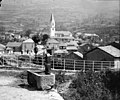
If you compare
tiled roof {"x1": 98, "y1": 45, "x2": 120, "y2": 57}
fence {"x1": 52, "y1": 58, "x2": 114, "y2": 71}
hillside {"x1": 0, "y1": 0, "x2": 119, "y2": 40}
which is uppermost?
hillside {"x1": 0, "y1": 0, "x2": 119, "y2": 40}

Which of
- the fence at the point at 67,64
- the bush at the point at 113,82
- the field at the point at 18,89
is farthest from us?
the fence at the point at 67,64

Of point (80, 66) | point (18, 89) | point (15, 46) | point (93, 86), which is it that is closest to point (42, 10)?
point (80, 66)

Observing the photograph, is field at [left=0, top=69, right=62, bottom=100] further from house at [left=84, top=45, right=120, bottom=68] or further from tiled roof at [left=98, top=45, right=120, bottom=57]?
tiled roof at [left=98, top=45, right=120, bottom=57]

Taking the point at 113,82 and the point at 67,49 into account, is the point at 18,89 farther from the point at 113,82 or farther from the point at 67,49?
the point at 67,49

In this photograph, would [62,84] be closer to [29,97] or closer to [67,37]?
[29,97]

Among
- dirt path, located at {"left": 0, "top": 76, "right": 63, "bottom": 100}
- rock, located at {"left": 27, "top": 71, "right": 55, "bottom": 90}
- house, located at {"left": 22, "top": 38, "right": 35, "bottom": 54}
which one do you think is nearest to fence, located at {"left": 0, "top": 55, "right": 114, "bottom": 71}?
rock, located at {"left": 27, "top": 71, "right": 55, "bottom": 90}

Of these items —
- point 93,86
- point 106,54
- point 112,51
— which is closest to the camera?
point 93,86

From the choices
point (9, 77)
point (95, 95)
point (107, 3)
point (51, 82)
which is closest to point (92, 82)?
point (95, 95)

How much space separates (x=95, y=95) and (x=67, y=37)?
102 m

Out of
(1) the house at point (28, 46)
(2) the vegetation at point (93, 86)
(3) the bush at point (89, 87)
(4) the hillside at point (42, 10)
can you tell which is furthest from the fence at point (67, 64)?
(1) the house at point (28, 46)

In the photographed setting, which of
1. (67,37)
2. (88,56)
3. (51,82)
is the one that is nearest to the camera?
(51,82)

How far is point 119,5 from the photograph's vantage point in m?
67.8

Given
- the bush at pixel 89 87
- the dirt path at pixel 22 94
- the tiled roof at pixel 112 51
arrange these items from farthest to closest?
the tiled roof at pixel 112 51 < the bush at pixel 89 87 < the dirt path at pixel 22 94

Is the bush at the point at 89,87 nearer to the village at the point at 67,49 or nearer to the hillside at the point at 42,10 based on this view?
the village at the point at 67,49
